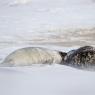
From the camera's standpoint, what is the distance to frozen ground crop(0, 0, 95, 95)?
1.92 m

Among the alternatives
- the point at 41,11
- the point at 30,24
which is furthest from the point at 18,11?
the point at 30,24

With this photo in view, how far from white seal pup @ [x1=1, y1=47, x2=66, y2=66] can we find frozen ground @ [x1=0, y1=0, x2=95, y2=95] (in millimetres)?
358

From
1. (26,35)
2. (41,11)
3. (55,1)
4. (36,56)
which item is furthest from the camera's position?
(55,1)

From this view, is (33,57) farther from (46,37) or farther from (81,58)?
(46,37)

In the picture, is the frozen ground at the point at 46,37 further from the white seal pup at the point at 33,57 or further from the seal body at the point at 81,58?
the seal body at the point at 81,58

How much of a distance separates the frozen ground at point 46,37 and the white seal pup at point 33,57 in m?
0.36

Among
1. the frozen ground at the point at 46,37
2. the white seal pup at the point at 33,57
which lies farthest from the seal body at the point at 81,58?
the frozen ground at the point at 46,37

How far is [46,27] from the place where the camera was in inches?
240

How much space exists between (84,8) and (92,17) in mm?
616

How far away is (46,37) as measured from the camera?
5.50m

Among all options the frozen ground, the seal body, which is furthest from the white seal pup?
the frozen ground

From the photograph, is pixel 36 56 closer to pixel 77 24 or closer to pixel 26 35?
pixel 26 35

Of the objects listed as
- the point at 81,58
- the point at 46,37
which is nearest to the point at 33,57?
the point at 81,58

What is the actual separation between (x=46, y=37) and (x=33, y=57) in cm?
207
